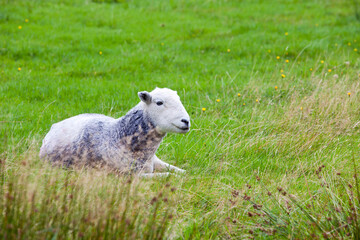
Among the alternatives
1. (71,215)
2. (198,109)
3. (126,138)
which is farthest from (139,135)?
(198,109)

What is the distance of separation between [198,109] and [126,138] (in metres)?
2.67

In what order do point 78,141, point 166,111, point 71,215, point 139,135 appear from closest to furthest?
1. point 71,215
2. point 166,111
3. point 139,135
4. point 78,141

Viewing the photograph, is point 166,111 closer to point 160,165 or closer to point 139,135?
point 139,135

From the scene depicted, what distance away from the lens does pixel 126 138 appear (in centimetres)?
500

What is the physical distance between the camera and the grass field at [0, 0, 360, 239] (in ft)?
12.2

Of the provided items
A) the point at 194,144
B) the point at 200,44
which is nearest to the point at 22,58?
the point at 200,44

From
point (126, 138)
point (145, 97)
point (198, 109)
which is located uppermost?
point (145, 97)

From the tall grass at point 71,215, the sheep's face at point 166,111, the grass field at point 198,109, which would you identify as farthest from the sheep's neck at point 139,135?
the tall grass at point 71,215

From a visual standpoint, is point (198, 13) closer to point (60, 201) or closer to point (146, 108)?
point (146, 108)

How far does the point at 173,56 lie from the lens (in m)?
10.2

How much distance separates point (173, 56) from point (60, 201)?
6.89 metres

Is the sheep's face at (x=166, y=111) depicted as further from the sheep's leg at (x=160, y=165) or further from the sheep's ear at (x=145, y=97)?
the sheep's leg at (x=160, y=165)

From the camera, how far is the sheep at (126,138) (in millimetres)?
4816

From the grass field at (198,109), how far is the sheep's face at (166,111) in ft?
1.93
